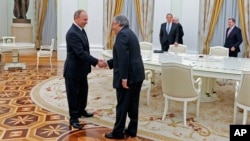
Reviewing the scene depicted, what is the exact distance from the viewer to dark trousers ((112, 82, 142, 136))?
3715 millimetres

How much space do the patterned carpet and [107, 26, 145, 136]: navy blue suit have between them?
0.47 meters

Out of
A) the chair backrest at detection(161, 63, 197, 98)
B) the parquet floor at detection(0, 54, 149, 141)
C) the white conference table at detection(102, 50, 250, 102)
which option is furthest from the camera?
the white conference table at detection(102, 50, 250, 102)

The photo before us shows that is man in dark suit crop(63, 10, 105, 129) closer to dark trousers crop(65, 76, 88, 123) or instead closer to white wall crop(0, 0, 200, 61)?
dark trousers crop(65, 76, 88, 123)

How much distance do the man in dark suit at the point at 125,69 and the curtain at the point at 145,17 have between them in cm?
680

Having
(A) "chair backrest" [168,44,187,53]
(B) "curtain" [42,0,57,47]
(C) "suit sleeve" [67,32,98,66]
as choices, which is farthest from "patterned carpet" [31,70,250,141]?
(B) "curtain" [42,0,57,47]

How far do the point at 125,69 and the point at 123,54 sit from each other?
17 cm

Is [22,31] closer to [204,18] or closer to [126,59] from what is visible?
[204,18]

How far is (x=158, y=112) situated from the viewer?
5.07 meters

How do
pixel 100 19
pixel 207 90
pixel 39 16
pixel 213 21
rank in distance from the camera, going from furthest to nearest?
1. pixel 39 16
2. pixel 100 19
3. pixel 213 21
4. pixel 207 90

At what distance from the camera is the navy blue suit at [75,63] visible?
13.1 ft

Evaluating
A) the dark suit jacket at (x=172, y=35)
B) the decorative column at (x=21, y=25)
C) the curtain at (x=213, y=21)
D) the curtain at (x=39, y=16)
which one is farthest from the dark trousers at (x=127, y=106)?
the curtain at (x=39, y=16)

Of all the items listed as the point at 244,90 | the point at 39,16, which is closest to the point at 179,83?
the point at 244,90

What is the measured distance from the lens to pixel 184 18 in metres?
9.88

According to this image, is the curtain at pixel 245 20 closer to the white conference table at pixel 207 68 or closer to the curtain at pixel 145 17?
the curtain at pixel 145 17
